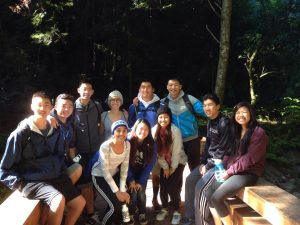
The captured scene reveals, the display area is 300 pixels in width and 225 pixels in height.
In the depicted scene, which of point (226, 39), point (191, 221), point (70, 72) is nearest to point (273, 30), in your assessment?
point (226, 39)

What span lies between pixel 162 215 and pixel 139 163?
2.76 ft

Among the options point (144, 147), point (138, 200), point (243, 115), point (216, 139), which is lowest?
point (138, 200)

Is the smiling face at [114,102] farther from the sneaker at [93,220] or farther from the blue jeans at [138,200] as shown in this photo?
the sneaker at [93,220]

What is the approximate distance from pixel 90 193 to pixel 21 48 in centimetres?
560

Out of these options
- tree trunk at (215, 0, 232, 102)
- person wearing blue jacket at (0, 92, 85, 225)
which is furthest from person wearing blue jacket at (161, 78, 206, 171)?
tree trunk at (215, 0, 232, 102)

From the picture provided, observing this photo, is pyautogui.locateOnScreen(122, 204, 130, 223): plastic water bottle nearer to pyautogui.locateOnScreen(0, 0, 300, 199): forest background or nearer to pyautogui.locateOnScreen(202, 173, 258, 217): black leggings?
pyautogui.locateOnScreen(202, 173, 258, 217): black leggings

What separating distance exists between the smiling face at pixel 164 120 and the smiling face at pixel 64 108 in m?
1.17

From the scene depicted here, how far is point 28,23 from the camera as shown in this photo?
356 inches

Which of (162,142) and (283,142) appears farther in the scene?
(283,142)

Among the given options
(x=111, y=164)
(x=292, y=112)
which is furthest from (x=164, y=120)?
(x=292, y=112)

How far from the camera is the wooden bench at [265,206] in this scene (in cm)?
331

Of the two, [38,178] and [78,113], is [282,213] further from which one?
[78,113]

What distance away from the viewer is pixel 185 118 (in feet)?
16.4

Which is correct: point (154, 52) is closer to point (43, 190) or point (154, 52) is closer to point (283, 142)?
point (283, 142)
